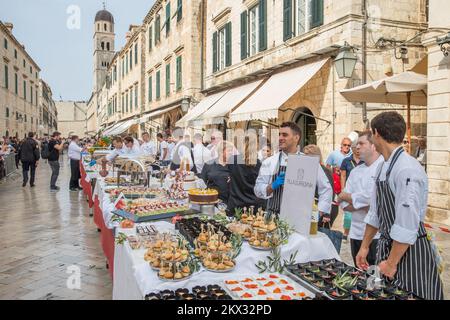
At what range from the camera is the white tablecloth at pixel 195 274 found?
2.58m

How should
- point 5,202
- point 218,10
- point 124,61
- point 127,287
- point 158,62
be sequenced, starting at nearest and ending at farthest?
1. point 127,287
2. point 5,202
3. point 218,10
4. point 158,62
5. point 124,61

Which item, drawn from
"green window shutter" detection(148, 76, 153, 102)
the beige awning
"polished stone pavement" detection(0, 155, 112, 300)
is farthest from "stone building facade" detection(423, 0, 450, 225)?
"green window shutter" detection(148, 76, 153, 102)

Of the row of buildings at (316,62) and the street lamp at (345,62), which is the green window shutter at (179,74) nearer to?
the row of buildings at (316,62)

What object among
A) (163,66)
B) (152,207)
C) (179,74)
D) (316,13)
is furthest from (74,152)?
(163,66)

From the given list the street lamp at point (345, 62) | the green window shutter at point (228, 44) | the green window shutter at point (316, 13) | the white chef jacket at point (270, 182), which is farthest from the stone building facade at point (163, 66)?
the white chef jacket at point (270, 182)

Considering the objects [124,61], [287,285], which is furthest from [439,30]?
[124,61]

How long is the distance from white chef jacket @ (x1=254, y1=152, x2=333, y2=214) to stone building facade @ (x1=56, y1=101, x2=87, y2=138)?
98802 mm

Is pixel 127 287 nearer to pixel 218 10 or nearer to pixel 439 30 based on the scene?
pixel 439 30

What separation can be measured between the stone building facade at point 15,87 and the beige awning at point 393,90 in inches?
955

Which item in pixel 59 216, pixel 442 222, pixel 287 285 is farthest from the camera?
pixel 59 216

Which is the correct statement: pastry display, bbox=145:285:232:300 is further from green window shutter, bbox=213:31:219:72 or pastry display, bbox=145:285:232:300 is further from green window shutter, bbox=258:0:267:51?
green window shutter, bbox=213:31:219:72

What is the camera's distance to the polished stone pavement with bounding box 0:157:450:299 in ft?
14.6

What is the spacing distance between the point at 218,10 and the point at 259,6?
400cm

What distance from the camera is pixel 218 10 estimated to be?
16.1 meters
